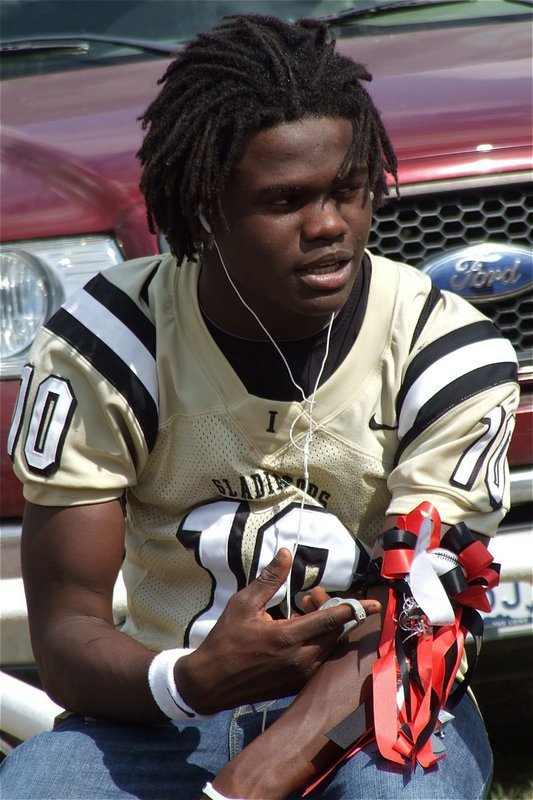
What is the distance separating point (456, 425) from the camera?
2.35 m

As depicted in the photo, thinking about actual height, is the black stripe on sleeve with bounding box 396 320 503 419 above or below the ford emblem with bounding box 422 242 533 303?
above

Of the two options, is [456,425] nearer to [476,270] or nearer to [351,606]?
[351,606]

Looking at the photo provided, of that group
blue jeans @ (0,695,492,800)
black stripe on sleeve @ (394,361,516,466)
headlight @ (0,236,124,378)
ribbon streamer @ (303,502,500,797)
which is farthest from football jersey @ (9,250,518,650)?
headlight @ (0,236,124,378)

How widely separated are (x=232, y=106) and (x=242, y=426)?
0.63 metres

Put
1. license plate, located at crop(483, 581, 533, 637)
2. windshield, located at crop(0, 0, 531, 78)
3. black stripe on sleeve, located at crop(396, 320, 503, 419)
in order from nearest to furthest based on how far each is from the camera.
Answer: black stripe on sleeve, located at crop(396, 320, 503, 419) → license plate, located at crop(483, 581, 533, 637) → windshield, located at crop(0, 0, 531, 78)

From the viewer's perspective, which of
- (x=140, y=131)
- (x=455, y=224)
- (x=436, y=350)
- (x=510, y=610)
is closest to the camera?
(x=436, y=350)

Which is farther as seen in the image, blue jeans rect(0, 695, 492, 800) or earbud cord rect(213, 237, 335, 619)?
earbud cord rect(213, 237, 335, 619)

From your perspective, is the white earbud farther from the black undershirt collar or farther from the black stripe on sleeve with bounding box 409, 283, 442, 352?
the black stripe on sleeve with bounding box 409, 283, 442, 352

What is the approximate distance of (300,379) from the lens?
247 centimetres

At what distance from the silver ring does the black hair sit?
2.55 ft

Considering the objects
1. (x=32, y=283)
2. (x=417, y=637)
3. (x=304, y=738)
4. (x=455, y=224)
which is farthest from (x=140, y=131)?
(x=304, y=738)

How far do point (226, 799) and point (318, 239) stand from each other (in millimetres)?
1046

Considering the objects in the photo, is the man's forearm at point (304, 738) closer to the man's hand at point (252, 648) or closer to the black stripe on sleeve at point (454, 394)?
the man's hand at point (252, 648)

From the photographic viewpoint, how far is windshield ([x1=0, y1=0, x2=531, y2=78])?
3816 millimetres
